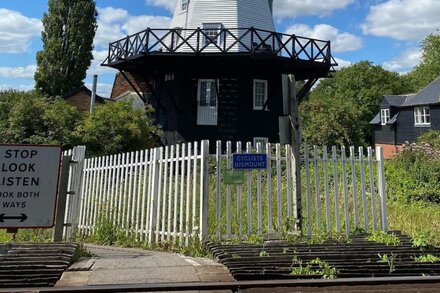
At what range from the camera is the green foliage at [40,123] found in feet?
63.5

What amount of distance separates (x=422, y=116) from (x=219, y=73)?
22322 mm

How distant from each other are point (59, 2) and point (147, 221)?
1313 inches

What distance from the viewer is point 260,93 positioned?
25.4 metres

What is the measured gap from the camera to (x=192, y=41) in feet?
82.3

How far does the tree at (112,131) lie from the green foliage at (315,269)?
49.9ft

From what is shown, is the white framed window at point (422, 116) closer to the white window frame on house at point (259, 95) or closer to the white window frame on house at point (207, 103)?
the white window frame on house at point (259, 95)

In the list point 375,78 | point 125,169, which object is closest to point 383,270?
point 125,169

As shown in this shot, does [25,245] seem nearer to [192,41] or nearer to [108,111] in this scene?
[108,111]

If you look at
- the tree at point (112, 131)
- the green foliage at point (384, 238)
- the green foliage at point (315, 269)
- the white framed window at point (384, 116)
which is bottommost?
the green foliage at point (315, 269)

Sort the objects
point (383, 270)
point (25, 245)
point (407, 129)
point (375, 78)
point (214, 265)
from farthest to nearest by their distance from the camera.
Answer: point (375, 78) < point (407, 129) < point (25, 245) < point (214, 265) < point (383, 270)

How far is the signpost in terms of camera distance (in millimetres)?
5035

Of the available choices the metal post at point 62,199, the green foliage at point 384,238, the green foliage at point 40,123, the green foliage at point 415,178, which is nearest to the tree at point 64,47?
the green foliage at point 40,123

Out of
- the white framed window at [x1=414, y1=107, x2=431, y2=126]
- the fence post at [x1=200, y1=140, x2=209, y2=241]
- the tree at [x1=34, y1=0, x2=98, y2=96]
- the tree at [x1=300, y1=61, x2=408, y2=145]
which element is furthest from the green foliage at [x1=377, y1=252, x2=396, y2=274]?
the white framed window at [x1=414, y1=107, x2=431, y2=126]

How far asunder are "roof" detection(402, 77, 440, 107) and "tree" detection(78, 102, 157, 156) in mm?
25849
